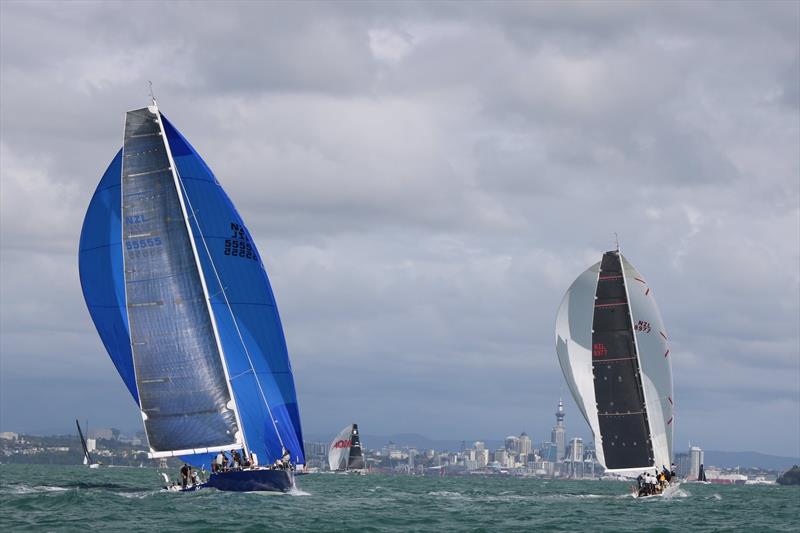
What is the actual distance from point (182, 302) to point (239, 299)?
7.62 feet

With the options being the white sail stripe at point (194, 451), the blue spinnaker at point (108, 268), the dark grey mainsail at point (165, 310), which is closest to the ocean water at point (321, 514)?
the white sail stripe at point (194, 451)

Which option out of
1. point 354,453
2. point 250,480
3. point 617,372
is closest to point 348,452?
point 354,453

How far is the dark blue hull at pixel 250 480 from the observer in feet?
172

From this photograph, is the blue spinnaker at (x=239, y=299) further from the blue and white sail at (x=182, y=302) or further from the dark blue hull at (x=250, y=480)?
the dark blue hull at (x=250, y=480)

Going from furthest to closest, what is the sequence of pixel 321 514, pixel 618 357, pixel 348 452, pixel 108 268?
1. pixel 348 452
2. pixel 618 357
3. pixel 108 268
4. pixel 321 514

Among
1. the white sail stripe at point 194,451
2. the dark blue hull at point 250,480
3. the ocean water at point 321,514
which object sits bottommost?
the ocean water at point 321,514

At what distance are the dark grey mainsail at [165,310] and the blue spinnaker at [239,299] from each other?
623mm

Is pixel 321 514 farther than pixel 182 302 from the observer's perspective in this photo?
No

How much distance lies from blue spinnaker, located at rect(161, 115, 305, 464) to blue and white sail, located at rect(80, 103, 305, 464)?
41 millimetres

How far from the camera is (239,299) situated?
54688 mm

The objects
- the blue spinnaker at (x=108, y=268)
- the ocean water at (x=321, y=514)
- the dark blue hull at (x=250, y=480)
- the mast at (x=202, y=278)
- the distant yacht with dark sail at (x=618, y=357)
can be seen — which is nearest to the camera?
the ocean water at (x=321, y=514)

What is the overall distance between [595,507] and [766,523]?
8.49 metres

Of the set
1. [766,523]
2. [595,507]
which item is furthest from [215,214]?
[766,523]

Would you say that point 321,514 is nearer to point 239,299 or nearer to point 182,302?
point 239,299
